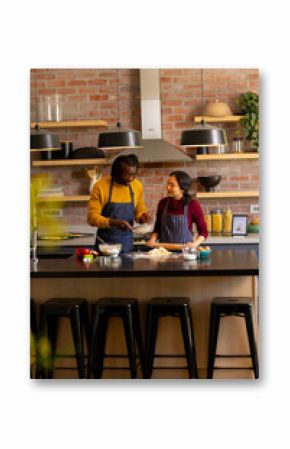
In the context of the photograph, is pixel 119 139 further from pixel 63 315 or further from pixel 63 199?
pixel 63 315

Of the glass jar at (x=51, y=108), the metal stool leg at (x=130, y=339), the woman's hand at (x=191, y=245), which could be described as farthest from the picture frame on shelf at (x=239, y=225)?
the glass jar at (x=51, y=108)

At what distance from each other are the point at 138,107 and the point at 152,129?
0.66 ft

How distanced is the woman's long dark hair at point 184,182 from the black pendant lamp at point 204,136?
171mm

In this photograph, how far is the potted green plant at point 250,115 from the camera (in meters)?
5.83

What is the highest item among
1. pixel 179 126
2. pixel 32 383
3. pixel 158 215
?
pixel 179 126

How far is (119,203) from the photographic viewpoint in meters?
6.11

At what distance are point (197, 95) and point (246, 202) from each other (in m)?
0.67

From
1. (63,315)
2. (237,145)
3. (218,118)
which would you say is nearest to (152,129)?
(218,118)

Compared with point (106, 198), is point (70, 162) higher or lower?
higher

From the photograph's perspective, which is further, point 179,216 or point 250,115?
point 179,216

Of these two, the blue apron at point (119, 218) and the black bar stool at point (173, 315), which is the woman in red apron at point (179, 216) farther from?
the black bar stool at point (173, 315)

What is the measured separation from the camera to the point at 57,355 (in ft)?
19.8
